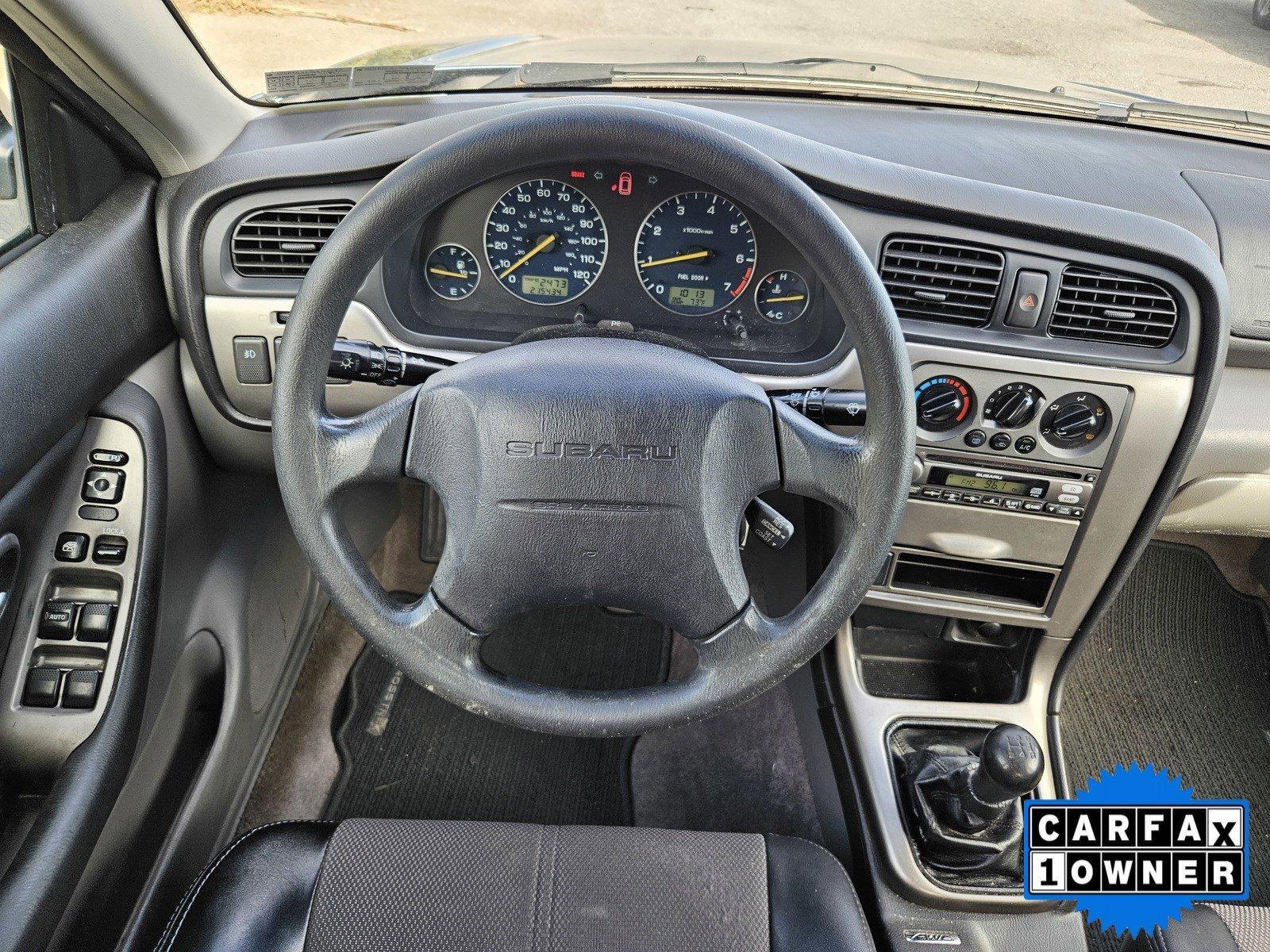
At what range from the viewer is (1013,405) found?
1.57 metres

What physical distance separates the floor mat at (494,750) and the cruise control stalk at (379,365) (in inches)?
41.8

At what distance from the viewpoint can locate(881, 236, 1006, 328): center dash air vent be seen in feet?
4.89

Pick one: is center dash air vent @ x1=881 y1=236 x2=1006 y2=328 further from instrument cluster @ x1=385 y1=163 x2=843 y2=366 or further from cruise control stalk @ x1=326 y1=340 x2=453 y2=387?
cruise control stalk @ x1=326 y1=340 x2=453 y2=387

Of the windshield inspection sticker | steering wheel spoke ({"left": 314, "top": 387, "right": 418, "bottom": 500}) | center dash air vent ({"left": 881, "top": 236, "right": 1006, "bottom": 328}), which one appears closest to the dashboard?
center dash air vent ({"left": 881, "top": 236, "right": 1006, "bottom": 328})

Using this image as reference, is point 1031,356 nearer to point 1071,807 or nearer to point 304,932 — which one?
point 1071,807

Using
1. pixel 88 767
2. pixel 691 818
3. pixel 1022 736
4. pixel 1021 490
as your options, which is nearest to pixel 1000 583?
pixel 1021 490

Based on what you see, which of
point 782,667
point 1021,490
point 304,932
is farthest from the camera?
point 1021,490

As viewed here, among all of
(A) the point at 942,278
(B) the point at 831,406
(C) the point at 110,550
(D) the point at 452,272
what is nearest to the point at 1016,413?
(A) the point at 942,278

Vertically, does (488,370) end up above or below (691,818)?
above

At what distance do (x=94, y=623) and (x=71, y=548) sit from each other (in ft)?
0.39

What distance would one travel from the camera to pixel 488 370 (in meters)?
1.13

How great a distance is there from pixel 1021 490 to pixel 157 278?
151 centimetres

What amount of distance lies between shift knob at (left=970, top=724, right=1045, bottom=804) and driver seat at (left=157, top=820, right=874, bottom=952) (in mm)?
310

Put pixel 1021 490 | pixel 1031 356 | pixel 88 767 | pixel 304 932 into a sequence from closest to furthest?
pixel 304 932
pixel 88 767
pixel 1031 356
pixel 1021 490
